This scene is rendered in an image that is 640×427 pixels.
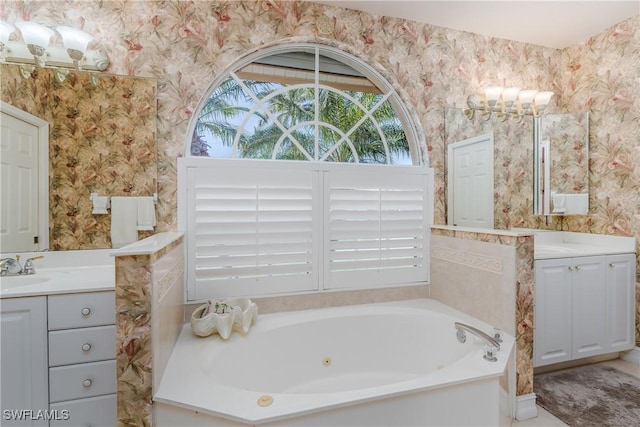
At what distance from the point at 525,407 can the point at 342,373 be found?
1.08 metres

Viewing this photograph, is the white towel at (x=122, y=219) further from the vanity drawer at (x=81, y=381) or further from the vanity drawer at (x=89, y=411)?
the vanity drawer at (x=89, y=411)

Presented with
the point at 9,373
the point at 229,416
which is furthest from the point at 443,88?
the point at 9,373

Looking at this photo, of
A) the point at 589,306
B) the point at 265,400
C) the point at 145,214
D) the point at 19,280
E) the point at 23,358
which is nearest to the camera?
the point at 265,400

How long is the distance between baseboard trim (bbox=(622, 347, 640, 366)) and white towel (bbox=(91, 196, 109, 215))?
386 centimetres

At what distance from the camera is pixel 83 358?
1577mm

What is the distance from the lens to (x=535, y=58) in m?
2.98

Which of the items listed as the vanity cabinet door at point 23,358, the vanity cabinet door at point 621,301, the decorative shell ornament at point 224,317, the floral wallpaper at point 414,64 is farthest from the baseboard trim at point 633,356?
the vanity cabinet door at point 23,358

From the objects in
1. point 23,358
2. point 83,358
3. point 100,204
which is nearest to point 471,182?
point 100,204

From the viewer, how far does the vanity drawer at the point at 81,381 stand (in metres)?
1.54

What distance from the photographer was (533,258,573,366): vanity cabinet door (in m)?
2.27

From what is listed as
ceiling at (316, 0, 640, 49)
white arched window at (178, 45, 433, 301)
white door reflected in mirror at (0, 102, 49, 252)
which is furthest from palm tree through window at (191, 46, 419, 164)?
white door reflected in mirror at (0, 102, 49, 252)

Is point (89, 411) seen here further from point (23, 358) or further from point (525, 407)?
point (525, 407)

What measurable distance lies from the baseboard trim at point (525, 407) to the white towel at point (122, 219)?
8.20 ft

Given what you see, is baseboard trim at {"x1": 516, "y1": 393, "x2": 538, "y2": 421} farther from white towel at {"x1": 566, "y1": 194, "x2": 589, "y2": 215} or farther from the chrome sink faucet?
the chrome sink faucet
